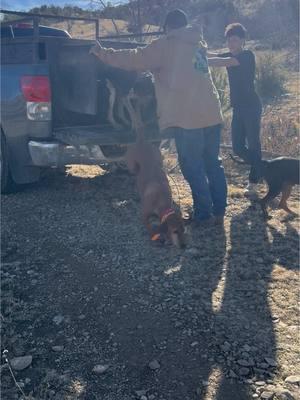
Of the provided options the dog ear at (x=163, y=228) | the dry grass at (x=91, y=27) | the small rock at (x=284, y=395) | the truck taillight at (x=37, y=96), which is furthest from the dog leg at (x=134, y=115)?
the dry grass at (x=91, y=27)

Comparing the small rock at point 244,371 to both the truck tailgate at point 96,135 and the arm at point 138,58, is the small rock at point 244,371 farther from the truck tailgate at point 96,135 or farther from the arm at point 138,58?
the truck tailgate at point 96,135

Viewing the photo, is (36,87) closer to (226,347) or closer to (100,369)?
(100,369)

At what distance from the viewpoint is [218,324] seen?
338 centimetres

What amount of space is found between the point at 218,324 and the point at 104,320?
763mm

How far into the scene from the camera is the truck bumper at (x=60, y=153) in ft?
17.3

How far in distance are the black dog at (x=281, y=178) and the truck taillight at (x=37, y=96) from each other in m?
2.43

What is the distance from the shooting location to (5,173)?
582cm

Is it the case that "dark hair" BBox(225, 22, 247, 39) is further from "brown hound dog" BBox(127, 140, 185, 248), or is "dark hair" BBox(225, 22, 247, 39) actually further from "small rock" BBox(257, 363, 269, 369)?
Answer: "small rock" BBox(257, 363, 269, 369)

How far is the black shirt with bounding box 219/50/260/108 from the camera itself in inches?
229

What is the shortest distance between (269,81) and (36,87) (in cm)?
840

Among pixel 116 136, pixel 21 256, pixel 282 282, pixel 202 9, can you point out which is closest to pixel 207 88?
pixel 116 136

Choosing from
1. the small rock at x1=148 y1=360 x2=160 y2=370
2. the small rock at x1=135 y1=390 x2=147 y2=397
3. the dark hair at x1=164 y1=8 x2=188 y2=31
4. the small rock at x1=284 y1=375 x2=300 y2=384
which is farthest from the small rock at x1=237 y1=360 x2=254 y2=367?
the dark hair at x1=164 y1=8 x2=188 y2=31

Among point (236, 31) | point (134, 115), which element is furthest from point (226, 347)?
point (236, 31)

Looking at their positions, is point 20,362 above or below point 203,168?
below
